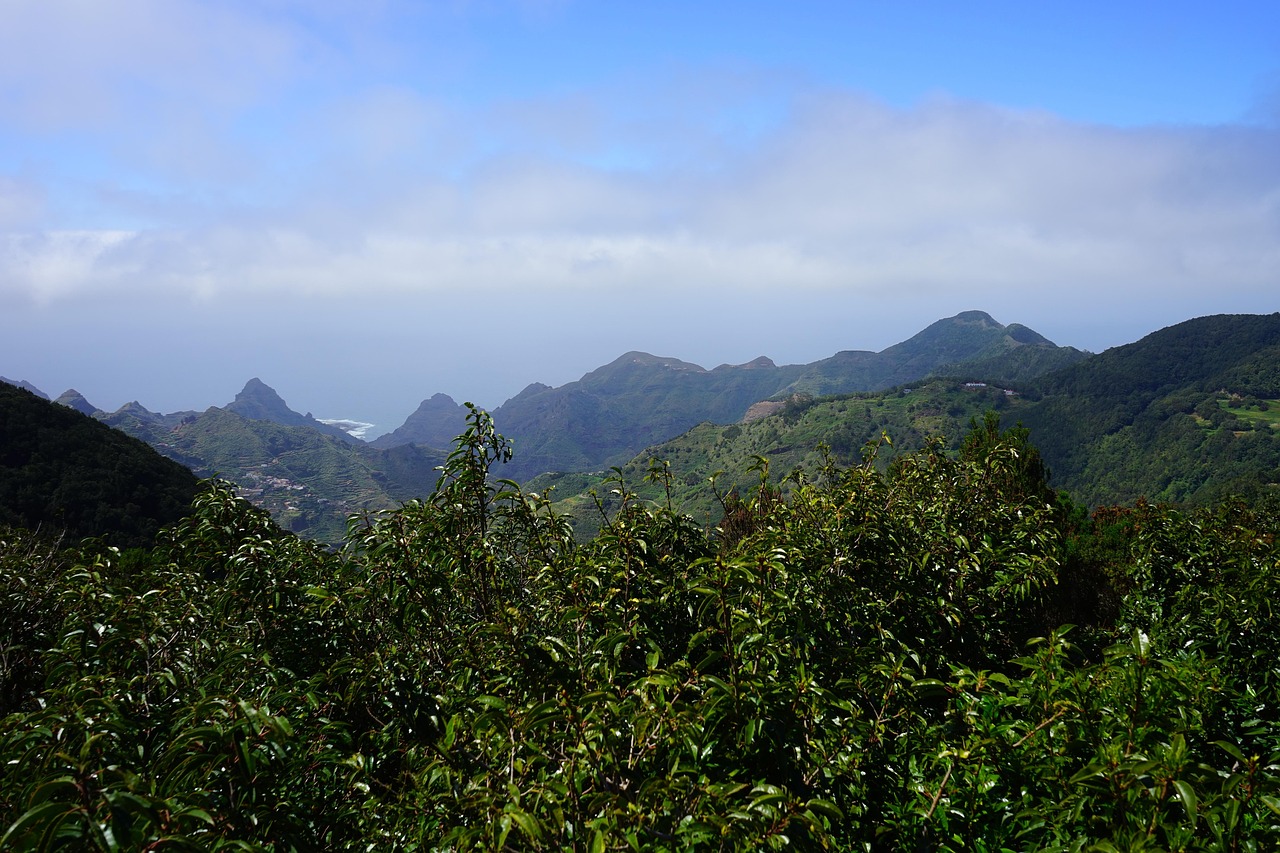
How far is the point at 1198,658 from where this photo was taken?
6191 millimetres

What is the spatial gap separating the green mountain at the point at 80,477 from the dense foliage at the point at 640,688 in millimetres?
53578

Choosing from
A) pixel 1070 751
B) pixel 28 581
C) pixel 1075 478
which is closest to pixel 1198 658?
pixel 1070 751

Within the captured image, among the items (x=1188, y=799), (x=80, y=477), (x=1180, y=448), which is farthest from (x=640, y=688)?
(x=1180, y=448)

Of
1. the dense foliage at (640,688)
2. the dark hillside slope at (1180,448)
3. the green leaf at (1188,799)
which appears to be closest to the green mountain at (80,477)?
the dense foliage at (640,688)

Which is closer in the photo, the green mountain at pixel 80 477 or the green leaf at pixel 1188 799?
the green leaf at pixel 1188 799

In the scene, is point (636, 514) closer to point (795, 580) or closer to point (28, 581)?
point (795, 580)

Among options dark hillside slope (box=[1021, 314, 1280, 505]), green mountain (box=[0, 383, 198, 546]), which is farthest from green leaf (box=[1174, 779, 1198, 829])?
dark hillside slope (box=[1021, 314, 1280, 505])

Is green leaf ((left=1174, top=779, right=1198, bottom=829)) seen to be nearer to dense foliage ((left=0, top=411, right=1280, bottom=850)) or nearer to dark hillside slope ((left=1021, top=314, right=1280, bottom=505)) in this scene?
dense foliage ((left=0, top=411, right=1280, bottom=850))

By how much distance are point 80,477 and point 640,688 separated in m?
72.7

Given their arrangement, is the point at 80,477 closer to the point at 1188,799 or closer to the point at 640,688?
the point at 640,688

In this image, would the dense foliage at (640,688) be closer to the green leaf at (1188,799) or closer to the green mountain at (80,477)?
the green leaf at (1188,799)

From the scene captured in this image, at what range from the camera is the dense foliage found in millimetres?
2975

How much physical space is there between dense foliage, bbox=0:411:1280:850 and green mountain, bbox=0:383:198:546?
53578 mm

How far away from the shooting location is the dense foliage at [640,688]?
297 cm
